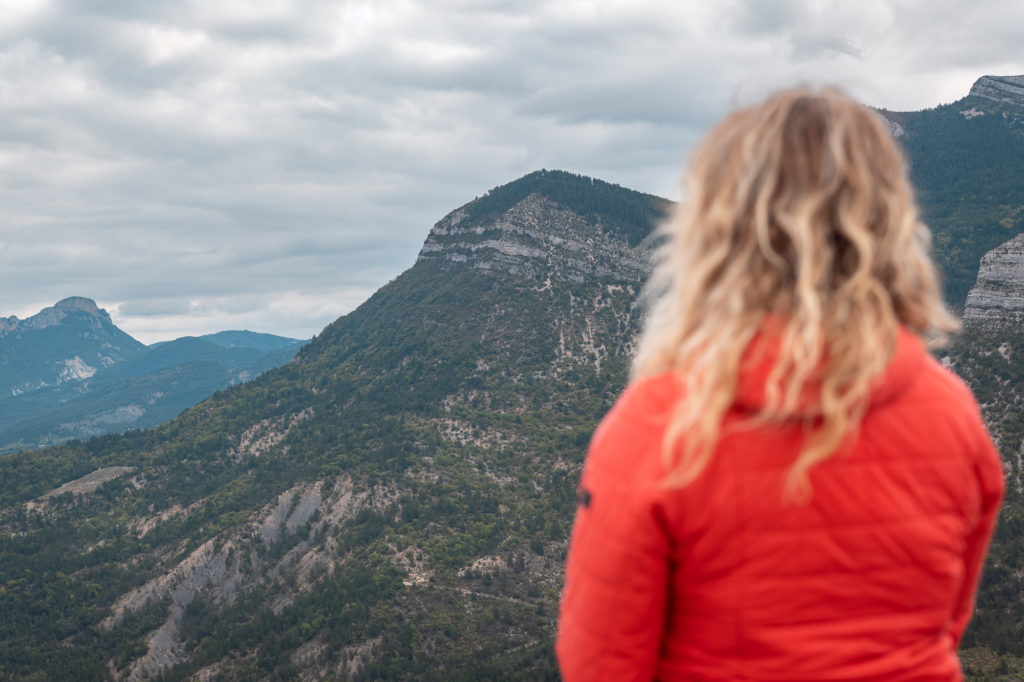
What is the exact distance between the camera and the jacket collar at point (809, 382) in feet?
6.48

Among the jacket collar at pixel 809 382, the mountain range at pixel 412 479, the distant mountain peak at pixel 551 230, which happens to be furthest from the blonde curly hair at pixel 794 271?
the distant mountain peak at pixel 551 230

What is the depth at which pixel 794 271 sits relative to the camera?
85.7 inches

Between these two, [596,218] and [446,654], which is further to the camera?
[596,218]

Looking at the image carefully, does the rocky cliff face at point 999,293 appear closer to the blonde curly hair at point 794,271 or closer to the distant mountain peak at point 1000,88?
the blonde curly hair at point 794,271

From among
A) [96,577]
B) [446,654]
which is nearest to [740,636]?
[446,654]

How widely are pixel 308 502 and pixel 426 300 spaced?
49211 mm

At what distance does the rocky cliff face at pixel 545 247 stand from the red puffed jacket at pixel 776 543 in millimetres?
110038

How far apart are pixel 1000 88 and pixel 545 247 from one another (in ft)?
315

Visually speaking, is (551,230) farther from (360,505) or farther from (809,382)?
(809,382)

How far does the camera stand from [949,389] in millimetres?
2223

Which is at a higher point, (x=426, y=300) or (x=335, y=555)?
(x=426, y=300)

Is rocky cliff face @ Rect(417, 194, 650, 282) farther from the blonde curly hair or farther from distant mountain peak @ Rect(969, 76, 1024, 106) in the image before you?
the blonde curly hair

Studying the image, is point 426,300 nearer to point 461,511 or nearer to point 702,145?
point 461,511

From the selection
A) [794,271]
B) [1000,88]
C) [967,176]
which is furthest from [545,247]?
[794,271]
